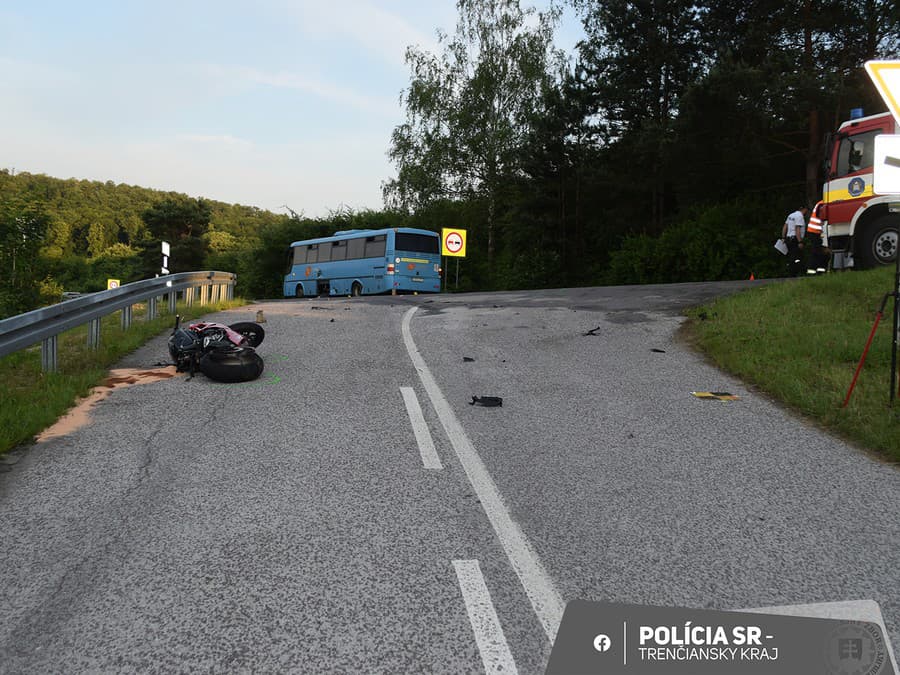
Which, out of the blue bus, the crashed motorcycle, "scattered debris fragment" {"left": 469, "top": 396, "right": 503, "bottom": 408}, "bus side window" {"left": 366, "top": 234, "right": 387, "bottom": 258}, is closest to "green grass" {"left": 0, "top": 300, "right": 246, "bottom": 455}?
the crashed motorcycle

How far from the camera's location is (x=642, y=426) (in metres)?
6.19

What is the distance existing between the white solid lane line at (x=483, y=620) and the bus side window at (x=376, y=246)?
90.0 feet

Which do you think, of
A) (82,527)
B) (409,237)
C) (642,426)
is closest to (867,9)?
(409,237)

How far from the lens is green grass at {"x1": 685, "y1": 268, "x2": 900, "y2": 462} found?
21.2 ft

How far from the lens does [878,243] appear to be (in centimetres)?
1370

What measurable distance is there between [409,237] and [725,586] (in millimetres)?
27985

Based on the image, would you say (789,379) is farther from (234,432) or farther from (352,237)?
(352,237)

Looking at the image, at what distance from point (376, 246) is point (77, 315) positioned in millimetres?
22551

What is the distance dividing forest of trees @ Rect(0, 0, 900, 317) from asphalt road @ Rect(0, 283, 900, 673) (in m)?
19.4

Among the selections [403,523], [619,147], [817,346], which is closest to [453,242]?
[619,147]

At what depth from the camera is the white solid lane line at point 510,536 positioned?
297cm

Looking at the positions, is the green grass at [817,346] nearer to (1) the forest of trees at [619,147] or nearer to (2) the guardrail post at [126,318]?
(2) the guardrail post at [126,318]

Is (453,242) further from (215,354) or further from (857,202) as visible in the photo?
(215,354)

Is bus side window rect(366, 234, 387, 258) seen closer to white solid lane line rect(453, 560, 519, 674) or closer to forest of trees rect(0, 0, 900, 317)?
forest of trees rect(0, 0, 900, 317)
